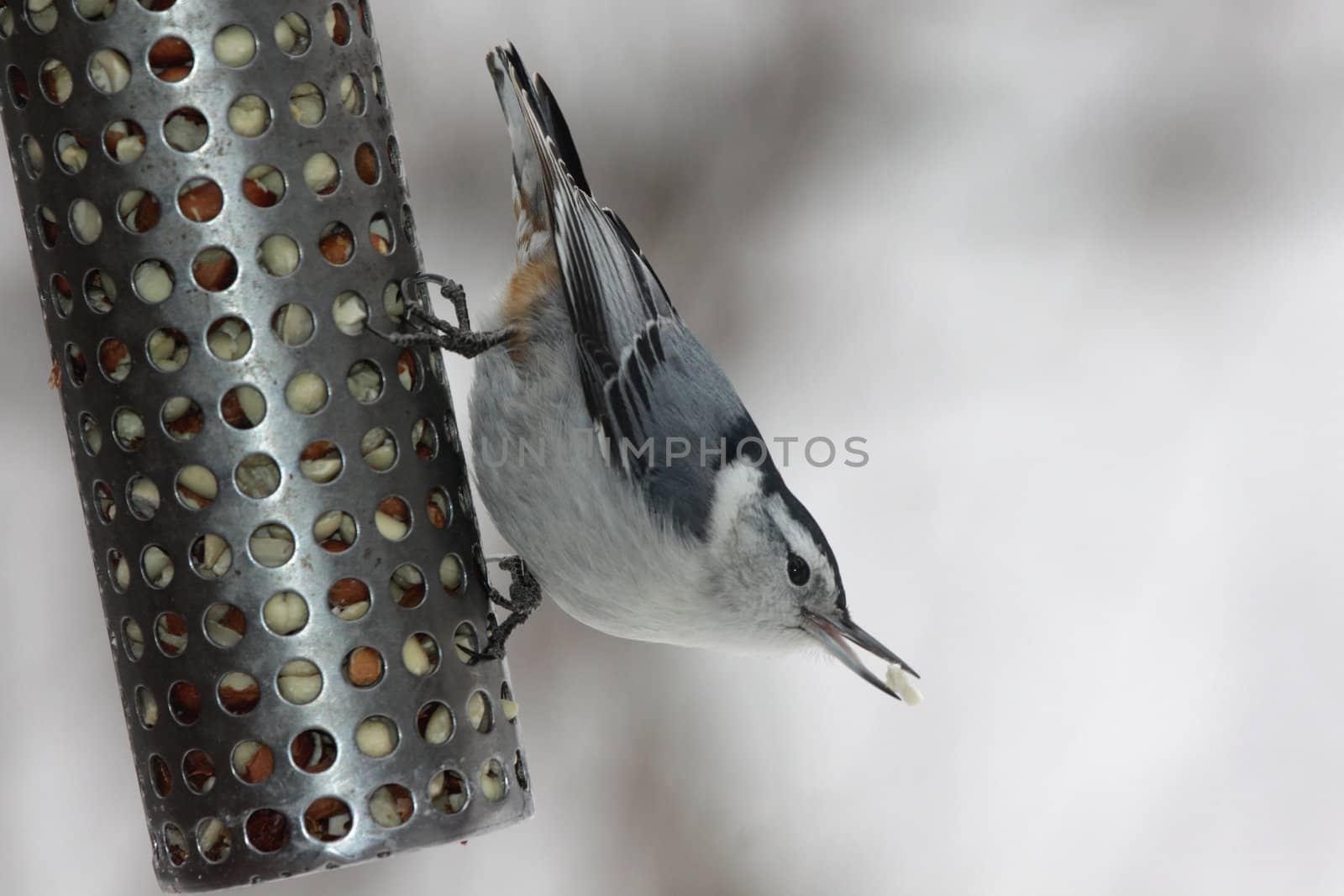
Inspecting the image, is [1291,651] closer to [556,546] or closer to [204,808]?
[556,546]

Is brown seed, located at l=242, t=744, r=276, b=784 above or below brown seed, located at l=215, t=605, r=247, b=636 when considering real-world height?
below

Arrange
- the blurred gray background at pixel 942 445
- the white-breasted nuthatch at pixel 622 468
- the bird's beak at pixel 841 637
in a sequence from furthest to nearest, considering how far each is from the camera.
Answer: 1. the blurred gray background at pixel 942 445
2. the bird's beak at pixel 841 637
3. the white-breasted nuthatch at pixel 622 468

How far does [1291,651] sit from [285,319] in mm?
2643

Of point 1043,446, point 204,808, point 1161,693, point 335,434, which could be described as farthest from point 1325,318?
point 204,808

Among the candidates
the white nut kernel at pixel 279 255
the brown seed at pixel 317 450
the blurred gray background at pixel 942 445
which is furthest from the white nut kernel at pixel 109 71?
the blurred gray background at pixel 942 445

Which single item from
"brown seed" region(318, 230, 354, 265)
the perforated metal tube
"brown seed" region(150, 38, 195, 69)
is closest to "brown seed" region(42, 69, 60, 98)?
the perforated metal tube

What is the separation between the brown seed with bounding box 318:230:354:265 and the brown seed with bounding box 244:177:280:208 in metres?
0.08

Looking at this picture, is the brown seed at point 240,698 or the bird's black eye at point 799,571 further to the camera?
the bird's black eye at point 799,571

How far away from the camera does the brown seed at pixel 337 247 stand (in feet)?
5.25

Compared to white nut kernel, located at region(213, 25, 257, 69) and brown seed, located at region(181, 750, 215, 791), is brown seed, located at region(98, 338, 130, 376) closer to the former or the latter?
white nut kernel, located at region(213, 25, 257, 69)

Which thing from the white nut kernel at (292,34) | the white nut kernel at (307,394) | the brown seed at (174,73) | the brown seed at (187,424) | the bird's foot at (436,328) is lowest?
the brown seed at (187,424)

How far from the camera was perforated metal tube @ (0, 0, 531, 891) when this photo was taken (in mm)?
1506

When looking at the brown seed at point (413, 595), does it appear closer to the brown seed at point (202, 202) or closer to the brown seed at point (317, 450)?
the brown seed at point (317, 450)

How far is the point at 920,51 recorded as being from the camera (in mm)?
2996
